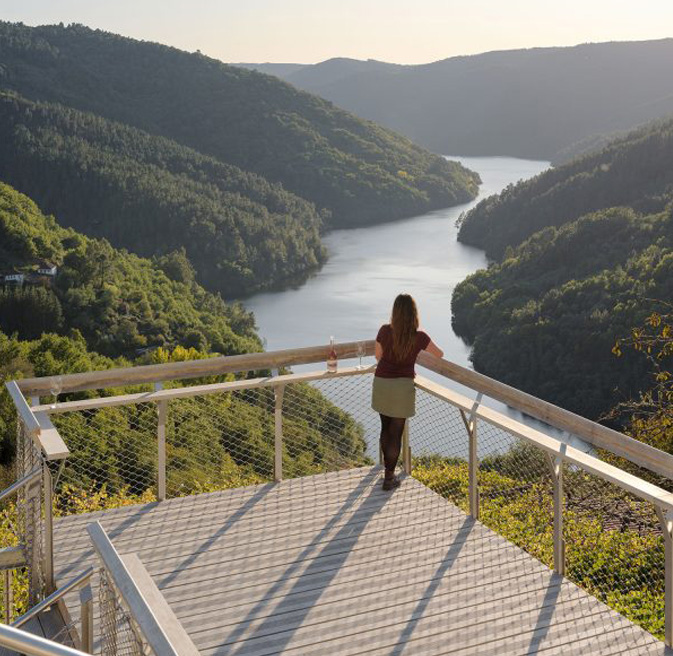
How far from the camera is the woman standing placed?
4004mm

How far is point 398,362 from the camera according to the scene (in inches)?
161

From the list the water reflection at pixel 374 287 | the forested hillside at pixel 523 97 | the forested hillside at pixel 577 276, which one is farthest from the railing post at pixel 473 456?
the forested hillside at pixel 523 97

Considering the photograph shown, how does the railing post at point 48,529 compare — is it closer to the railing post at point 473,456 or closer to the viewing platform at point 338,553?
the viewing platform at point 338,553

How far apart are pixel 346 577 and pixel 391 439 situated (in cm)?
94

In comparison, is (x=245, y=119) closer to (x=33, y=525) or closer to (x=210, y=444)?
(x=210, y=444)

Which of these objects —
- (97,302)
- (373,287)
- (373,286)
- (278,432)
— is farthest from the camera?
(373,286)

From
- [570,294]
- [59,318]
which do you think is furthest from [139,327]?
[570,294]

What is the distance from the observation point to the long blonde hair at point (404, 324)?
13.1 ft

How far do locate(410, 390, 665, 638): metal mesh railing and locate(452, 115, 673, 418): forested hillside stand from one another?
24.3m

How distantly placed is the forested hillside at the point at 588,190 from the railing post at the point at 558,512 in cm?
5421

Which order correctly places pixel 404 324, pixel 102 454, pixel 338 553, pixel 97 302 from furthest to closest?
pixel 97 302, pixel 102 454, pixel 404 324, pixel 338 553

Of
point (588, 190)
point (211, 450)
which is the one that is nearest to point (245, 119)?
point (588, 190)

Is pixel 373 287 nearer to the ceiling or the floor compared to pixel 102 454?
nearer to the floor

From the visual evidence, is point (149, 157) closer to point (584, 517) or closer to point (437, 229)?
point (437, 229)
